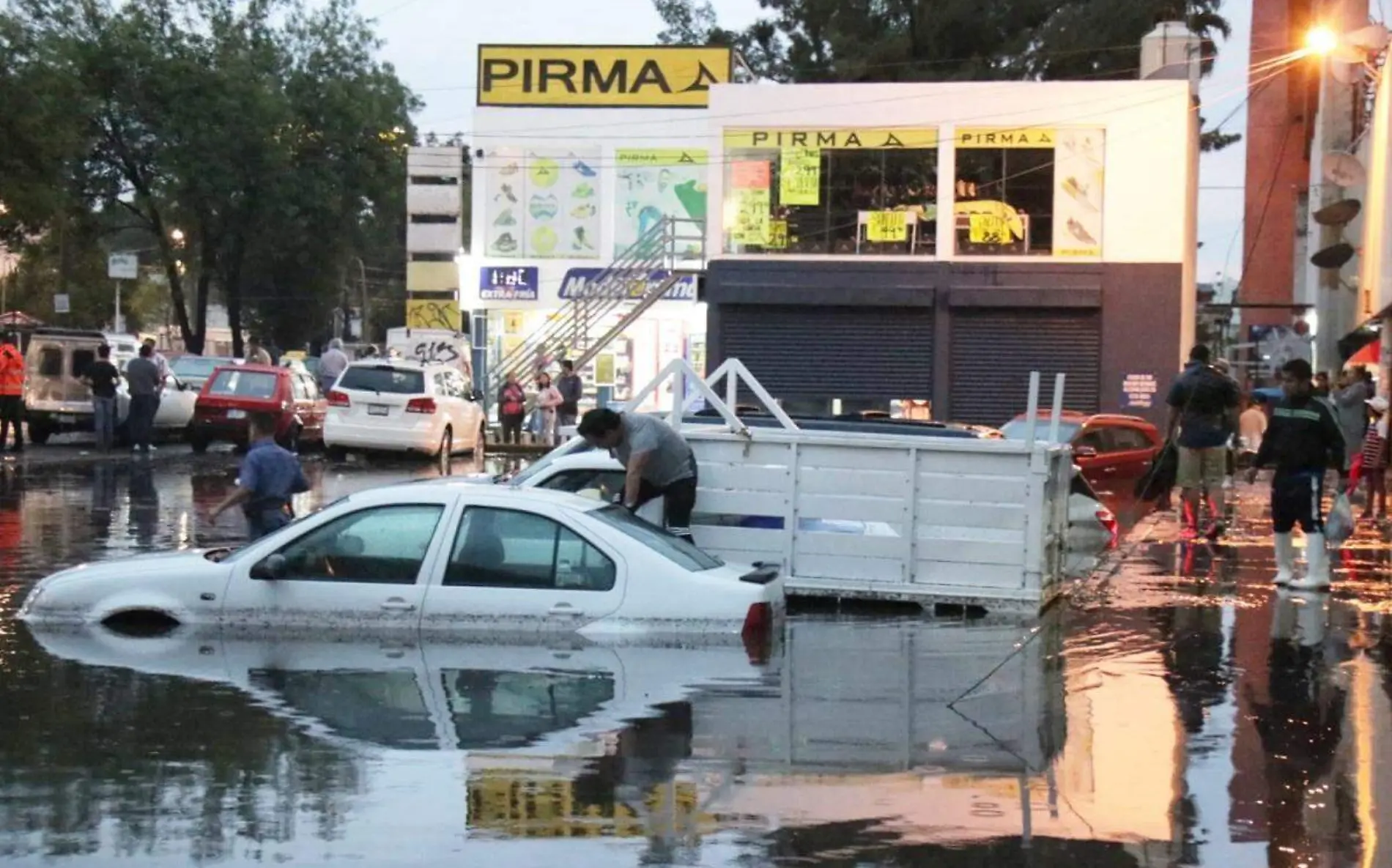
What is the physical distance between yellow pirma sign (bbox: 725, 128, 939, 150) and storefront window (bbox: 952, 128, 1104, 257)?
835 mm

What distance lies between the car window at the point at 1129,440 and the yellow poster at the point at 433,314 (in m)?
26.1

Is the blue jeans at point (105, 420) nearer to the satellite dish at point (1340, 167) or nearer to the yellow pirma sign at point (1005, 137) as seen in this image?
the yellow pirma sign at point (1005, 137)

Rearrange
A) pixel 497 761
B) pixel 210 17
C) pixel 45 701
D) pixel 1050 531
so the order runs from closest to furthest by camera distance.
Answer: pixel 497 761 → pixel 45 701 → pixel 1050 531 → pixel 210 17

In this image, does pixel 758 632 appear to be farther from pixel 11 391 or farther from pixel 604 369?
pixel 604 369

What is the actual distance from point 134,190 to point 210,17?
→ 5572 mm

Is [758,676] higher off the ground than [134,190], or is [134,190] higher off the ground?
[134,190]

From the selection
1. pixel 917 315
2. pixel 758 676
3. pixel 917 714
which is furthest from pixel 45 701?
pixel 917 315

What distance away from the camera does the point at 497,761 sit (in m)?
8.34

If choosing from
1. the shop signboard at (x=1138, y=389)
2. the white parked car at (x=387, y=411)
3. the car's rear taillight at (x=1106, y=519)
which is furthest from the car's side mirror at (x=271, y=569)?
the shop signboard at (x=1138, y=389)

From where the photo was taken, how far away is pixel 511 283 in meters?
46.4

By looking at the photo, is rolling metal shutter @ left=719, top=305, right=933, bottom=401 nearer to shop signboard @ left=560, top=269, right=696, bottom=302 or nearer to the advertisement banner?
shop signboard @ left=560, top=269, right=696, bottom=302

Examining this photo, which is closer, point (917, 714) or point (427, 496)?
point (917, 714)

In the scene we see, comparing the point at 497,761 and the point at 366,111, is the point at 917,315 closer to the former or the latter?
the point at 366,111

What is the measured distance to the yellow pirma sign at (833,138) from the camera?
37188mm
